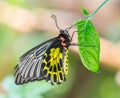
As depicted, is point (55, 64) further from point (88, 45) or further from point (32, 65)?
point (88, 45)

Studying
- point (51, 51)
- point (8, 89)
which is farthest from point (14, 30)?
point (51, 51)

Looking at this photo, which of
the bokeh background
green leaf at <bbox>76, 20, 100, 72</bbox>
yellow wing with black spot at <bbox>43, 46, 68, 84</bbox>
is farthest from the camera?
the bokeh background

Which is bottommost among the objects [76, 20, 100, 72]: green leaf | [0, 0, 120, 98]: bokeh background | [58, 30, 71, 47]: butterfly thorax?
[76, 20, 100, 72]: green leaf

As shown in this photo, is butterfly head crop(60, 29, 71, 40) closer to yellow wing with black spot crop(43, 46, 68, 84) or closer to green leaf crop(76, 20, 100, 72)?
yellow wing with black spot crop(43, 46, 68, 84)

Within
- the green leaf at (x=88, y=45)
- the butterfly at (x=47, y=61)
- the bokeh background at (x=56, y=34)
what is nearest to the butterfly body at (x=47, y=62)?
the butterfly at (x=47, y=61)

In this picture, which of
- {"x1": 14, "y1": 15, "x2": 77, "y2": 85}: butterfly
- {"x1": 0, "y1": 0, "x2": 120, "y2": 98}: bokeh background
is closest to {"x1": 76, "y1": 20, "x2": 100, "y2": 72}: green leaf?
{"x1": 14, "y1": 15, "x2": 77, "y2": 85}: butterfly

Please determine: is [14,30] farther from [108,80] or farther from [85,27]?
[85,27]
